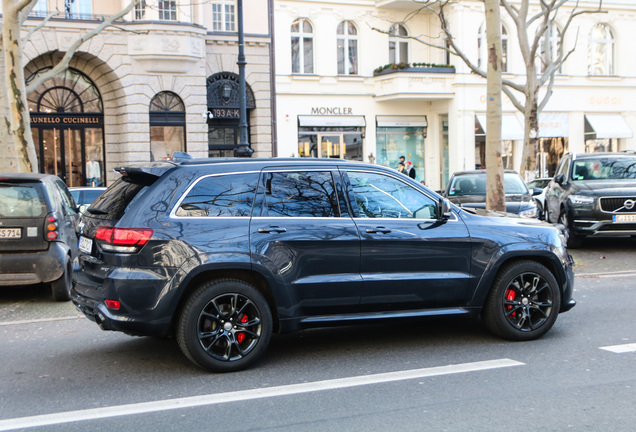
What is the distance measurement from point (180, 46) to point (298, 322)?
21.0 metres

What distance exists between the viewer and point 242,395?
511 centimetres

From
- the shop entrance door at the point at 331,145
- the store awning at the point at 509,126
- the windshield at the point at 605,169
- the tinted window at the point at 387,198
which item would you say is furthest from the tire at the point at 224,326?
the store awning at the point at 509,126

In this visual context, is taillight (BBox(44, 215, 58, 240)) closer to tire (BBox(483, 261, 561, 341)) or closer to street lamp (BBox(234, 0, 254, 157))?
tire (BBox(483, 261, 561, 341))

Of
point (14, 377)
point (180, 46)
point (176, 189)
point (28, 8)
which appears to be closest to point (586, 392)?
point (176, 189)

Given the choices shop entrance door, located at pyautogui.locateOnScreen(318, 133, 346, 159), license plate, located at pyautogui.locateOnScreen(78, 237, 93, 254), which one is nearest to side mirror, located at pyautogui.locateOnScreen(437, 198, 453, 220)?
license plate, located at pyautogui.locateOnScreen(78, 237, 93, 254)

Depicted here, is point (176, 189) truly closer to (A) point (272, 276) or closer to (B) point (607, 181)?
(A) point (272, 276)

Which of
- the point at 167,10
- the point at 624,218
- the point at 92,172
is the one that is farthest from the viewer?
the point at 92,172

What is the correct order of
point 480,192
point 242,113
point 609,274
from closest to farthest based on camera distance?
point 609,274 < point 480,192 < point 242,113

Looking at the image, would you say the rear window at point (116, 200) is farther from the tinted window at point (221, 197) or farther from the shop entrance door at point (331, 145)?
the shop entrance door at point (331, 145)

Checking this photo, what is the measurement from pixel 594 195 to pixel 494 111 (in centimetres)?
302

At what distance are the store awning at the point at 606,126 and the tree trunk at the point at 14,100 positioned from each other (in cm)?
2635

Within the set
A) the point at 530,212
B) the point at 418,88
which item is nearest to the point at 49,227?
the point at 530,212

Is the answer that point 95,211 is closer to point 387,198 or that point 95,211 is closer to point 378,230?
point 378,230

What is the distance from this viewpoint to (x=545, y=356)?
6078mm
